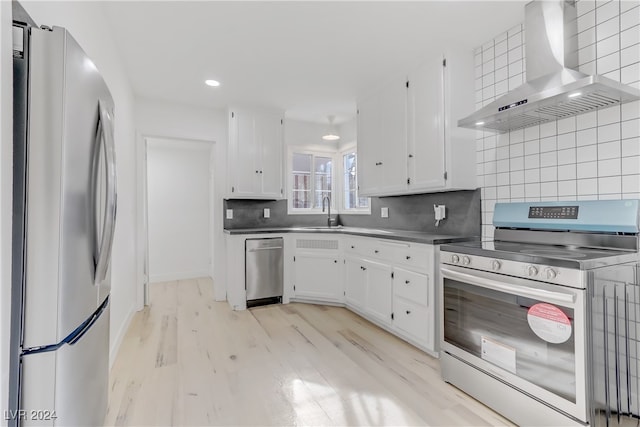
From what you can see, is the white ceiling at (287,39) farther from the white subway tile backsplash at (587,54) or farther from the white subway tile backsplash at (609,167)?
the white subway tile backsplash at (609,167)

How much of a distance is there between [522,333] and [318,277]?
2.36m

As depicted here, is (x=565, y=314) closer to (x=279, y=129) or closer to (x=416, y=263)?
(x=416, y=263)

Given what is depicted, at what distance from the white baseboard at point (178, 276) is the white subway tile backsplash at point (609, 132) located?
17.1 ft

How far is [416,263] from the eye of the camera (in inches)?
96.2

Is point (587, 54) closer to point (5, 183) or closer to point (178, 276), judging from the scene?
point (5, 183)

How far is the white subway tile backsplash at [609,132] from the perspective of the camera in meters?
1.74

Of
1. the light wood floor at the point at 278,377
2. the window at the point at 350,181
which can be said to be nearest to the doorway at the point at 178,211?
the light wood floor at the point at 278,377

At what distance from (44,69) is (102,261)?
2.22 feet

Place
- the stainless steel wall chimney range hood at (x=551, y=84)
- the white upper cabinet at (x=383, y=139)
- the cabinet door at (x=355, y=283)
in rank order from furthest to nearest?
the cabinet door at (x=355, y=283)
the white upper cabinet at (x=383, y=139)
the stainless steel wall chimney range hood at (x=551, y=84)

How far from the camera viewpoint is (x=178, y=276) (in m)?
5.10

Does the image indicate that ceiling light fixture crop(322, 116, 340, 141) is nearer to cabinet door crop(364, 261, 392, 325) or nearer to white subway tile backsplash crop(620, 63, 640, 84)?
cabinet door crop(364, 261, 392, 325)

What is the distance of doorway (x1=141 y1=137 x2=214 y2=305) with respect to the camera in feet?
16.2

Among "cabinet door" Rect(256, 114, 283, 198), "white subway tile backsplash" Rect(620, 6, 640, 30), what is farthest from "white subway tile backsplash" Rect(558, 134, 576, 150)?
"cabinet door" Rect(256, 114, 283, 198)

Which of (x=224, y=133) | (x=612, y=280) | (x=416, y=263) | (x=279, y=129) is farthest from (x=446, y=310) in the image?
(x=224, y=133)
